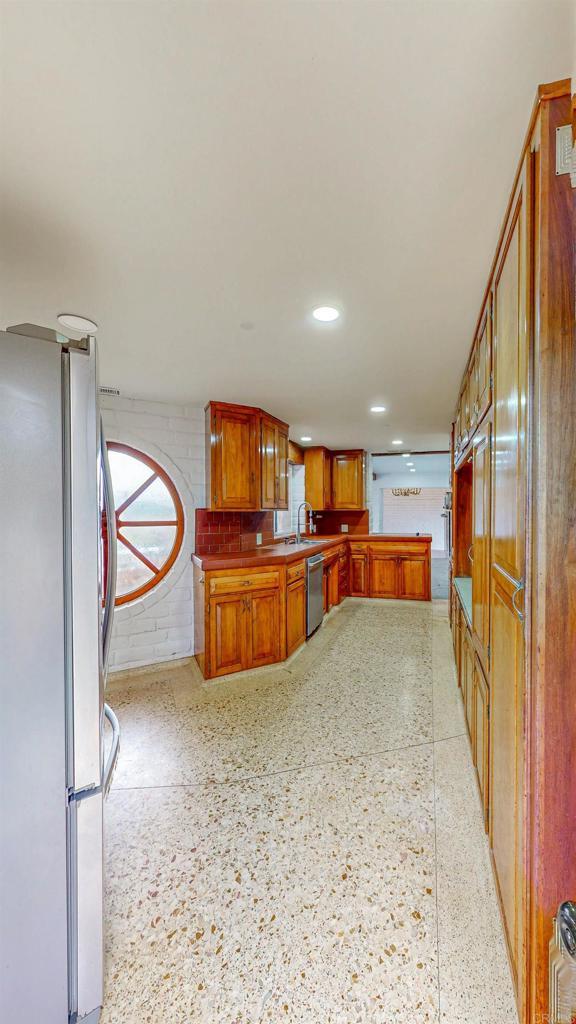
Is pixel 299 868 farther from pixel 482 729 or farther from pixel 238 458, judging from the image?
pixel 238 458

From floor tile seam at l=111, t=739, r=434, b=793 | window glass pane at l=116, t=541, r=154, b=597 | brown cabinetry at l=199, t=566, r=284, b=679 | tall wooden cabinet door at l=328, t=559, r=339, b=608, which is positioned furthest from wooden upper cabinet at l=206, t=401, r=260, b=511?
floor tile seam at l=111, t=739, r=434, b=793

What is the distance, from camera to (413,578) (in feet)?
18.6

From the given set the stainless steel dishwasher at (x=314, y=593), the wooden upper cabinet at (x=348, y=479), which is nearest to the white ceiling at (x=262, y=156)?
the stainless steel dishwasher at (x=314, y=593)

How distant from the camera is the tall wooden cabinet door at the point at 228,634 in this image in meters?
3.05

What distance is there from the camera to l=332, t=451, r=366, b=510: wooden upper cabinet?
605cm

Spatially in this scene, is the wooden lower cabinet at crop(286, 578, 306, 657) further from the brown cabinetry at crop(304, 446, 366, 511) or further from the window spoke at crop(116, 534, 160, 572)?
the brown cabinetry at crop(304, 446, 366, 511)

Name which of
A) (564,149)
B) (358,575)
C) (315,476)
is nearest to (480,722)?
(564,149)

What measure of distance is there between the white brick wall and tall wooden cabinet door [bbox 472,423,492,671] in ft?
8.08

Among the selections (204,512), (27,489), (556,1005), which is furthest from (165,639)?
(556,1005)

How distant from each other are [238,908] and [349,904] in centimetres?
38

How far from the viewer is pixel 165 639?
349 centimetres

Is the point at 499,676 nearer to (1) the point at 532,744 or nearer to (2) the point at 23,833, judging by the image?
(1) the point at 532,744

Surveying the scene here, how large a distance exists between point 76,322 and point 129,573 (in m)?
2.09

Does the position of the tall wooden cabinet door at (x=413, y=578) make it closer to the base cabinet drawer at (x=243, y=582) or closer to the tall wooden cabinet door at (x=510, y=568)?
the base cabinet drawer at (x=243, y=582)
